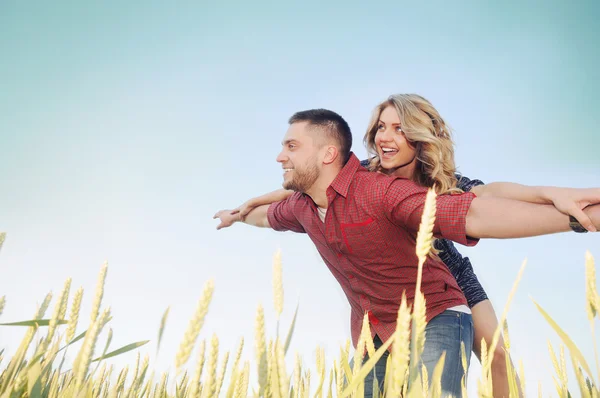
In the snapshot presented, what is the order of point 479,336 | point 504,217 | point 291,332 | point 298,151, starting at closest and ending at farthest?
point 291,332 < point 504,217 < point 479,336 < point 298,151

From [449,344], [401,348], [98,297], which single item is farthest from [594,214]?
[98,297]

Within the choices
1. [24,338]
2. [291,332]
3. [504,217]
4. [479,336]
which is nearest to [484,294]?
[479,336]

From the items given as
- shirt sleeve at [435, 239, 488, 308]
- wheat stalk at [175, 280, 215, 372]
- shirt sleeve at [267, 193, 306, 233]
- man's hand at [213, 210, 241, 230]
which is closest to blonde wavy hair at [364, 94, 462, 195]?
shirt sleeve at [435, 239, 488, 308]

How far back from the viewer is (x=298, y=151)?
15.2 feet

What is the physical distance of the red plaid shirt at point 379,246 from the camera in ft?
11.4

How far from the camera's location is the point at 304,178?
14.4 ft

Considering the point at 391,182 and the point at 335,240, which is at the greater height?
the point at 391,182

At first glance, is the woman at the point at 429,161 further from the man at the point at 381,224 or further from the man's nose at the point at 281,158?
the man's nose at the point at 281,158

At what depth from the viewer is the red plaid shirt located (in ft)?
11.4

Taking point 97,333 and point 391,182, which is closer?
point 97,333

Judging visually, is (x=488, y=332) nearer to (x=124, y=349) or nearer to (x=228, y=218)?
(x=228, y=218)

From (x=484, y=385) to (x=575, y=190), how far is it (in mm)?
1424

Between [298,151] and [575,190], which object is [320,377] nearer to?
[575,190]

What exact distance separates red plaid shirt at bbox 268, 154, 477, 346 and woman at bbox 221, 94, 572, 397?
497mm
